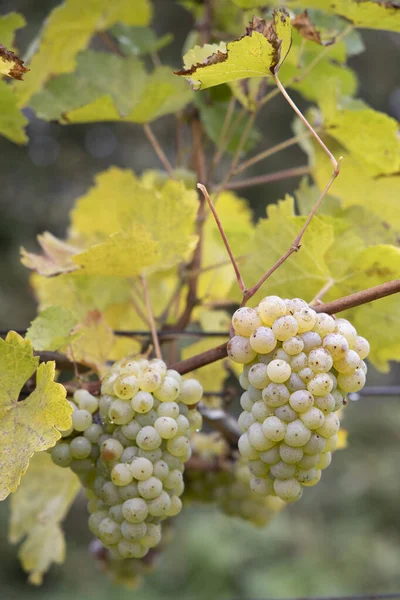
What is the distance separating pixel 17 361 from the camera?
43cm

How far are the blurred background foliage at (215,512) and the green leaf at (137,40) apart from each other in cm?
209

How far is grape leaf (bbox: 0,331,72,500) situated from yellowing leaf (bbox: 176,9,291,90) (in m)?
0.22

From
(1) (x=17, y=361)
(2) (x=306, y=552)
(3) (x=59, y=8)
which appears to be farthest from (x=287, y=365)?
(2) (x=306, y=552)

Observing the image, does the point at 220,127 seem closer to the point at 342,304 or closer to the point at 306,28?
the point at 306,28

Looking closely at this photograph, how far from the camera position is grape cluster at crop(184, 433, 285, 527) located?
76 centimetres

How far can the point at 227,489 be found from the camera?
30.4 inches

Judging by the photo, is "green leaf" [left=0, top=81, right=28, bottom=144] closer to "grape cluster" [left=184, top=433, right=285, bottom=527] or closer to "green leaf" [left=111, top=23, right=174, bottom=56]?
"green leaf" [left=111, top=23, right=174, bottom=56]

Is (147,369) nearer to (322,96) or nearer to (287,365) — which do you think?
(287,365)

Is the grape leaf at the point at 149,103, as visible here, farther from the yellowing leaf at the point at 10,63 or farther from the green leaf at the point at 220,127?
the yellowing leaf at the point at 10,63

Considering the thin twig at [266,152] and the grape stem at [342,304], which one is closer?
the grape stem at [342,304]

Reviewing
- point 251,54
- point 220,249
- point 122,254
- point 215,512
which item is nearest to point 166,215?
point 122,254

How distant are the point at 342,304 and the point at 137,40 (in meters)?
0.59

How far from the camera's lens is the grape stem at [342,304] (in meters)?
0.41

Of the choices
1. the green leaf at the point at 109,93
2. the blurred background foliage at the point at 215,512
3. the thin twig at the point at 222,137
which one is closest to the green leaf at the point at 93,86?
the green leaf at the point at 109,93
